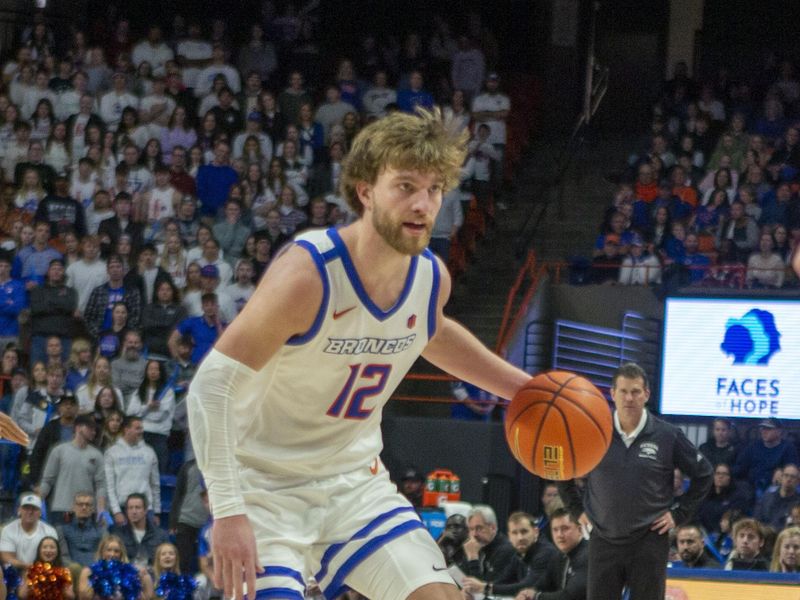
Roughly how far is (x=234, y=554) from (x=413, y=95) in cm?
1254

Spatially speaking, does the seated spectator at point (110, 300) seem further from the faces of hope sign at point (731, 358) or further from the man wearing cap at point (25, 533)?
the faces of hope sign at point (731, 358)

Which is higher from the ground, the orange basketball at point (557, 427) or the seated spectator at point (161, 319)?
the orange basketball at point (557, 427)

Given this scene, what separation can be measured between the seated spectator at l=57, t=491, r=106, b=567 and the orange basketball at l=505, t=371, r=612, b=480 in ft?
23.0

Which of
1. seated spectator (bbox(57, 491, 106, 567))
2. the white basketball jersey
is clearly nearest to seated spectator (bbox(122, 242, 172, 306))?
seated spectator (bbox(57, 491, 106, 567))

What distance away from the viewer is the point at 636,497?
7684 mm

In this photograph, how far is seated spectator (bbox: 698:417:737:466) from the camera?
12.1 meters

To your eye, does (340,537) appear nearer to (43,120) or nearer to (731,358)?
(731,358)

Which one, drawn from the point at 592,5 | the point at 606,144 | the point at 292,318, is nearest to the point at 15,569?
the point at 292,318

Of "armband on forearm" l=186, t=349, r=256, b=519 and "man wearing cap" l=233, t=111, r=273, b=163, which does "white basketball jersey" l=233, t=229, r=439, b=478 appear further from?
"man wearing cap" l=233, t=111, r=273, b=163

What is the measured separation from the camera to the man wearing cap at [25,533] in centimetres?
1059

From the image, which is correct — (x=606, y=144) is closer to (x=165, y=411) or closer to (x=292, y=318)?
(x=165, y=411)

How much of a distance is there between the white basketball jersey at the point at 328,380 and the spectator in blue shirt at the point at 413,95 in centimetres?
1170

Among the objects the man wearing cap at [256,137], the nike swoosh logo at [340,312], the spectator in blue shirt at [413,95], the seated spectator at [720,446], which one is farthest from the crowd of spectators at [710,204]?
the nike swoosh logo at [340,312]

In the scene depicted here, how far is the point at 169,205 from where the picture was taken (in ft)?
47.4
